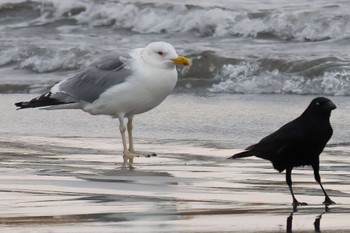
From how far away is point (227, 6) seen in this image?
699 inches

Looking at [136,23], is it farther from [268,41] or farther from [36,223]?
[36,223]

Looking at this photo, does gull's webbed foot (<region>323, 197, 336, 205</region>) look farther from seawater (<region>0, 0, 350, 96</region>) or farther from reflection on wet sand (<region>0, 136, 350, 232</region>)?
seawater (<region>0, 0, 350, 96</region>)

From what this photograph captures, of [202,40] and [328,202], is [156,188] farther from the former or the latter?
[202,40]

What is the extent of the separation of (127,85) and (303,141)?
2652 millimetres

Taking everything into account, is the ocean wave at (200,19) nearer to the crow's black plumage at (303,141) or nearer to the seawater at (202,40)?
the seawater at (202,40)

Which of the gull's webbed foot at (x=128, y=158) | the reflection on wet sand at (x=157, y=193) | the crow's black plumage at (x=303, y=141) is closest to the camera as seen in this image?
the reflection on wet sand at (x=157, y=193)

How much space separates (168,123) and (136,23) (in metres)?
7.99

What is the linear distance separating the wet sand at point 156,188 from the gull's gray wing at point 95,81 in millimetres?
367

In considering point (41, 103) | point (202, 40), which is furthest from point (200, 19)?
point (41, 103)

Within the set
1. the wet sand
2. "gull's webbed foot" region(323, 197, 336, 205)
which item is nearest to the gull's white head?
the wet sand

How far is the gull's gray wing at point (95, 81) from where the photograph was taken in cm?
862

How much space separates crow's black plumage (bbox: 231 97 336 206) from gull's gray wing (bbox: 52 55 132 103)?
2502mm

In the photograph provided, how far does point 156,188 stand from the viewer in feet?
21.1

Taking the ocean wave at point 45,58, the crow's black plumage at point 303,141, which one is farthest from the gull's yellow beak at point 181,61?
the ocean wave at point 45,58
